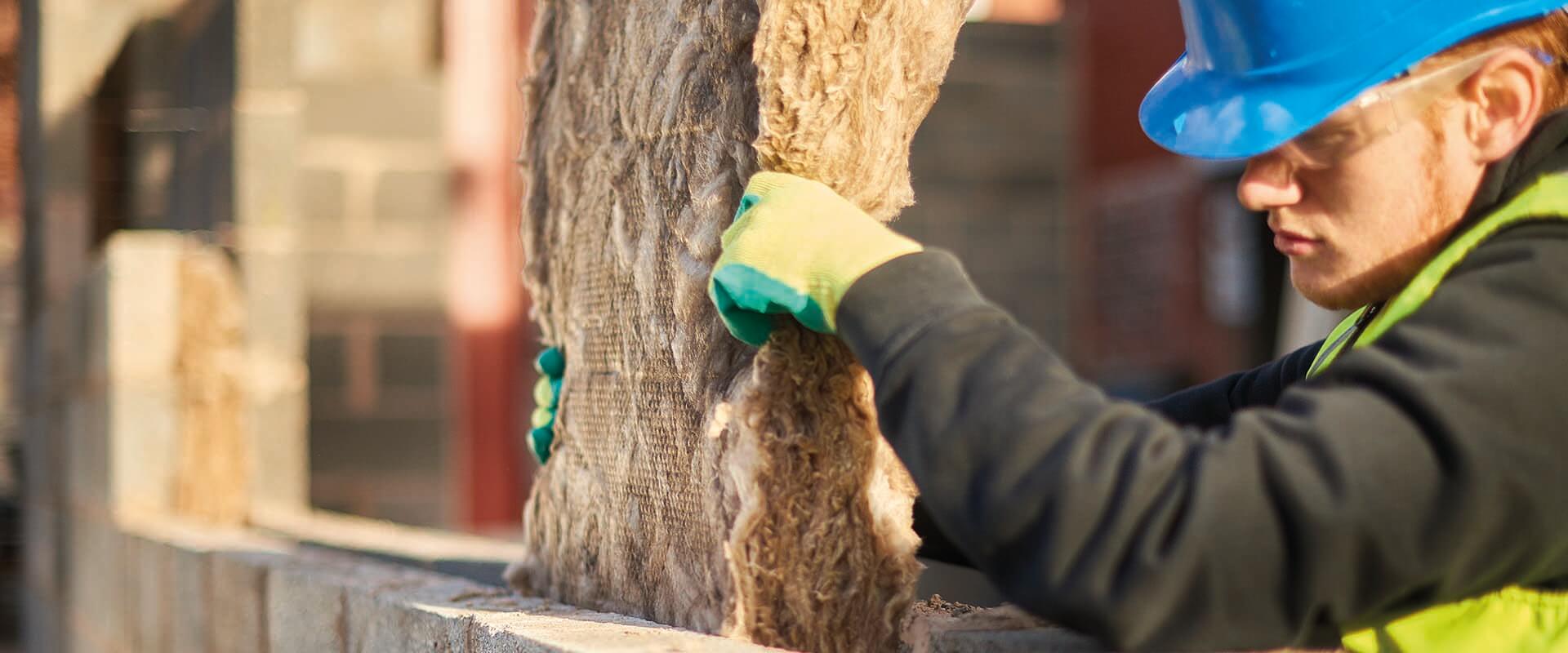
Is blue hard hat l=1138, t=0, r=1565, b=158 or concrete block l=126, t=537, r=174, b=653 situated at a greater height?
blue hard hat l=1138, t=0, r=1565, b=158

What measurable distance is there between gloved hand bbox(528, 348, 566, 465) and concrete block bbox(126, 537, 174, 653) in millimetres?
1700

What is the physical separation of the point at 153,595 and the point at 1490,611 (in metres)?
3.26

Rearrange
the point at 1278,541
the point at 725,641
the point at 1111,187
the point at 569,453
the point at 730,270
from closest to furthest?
the point at 1278,541 < the point at 730,270 < the point at 725,641 < the point at 569,453 < the point at 1111,187

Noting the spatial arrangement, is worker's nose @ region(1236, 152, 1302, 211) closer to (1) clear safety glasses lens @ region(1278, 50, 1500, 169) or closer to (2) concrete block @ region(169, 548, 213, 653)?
(1) clear safety glasses lens @ region(1278, 50, 1500, 169)

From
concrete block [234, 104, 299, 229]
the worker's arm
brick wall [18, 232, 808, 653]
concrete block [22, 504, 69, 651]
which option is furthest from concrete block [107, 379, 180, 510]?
the worker's arm

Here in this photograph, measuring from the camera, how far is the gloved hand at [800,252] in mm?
1396

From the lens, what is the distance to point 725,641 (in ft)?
5.21

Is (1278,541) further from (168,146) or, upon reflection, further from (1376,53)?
(168,146)

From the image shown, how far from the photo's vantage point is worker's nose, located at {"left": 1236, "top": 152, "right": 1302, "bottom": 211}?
1.39 meters

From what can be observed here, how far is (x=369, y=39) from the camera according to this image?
606cm

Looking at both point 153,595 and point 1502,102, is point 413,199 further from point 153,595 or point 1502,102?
point 1502,102

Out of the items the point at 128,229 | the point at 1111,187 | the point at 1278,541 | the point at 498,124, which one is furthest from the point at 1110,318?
the point at 1278,541

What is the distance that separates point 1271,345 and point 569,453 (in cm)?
875

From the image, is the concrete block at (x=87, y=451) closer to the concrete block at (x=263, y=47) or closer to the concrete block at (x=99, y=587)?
the concrete block at (x=99, y=587)
